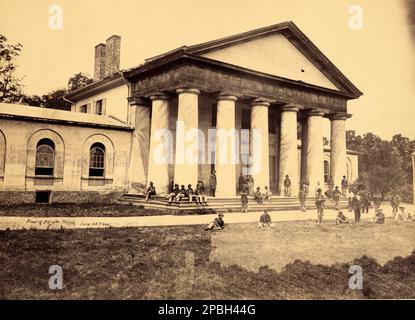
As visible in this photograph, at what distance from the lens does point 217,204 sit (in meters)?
18.2

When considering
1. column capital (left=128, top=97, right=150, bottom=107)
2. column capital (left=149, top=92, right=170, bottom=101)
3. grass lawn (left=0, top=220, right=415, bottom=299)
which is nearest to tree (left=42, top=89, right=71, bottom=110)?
column capital (left=128, top=97, right=150, bottom=107)

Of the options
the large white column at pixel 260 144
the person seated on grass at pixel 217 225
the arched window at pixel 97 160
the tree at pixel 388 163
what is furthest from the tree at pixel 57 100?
the tree at pixel 388 163

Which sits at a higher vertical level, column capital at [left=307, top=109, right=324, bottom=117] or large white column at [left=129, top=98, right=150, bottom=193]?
column capital at [left=307, top=109, right=324, bottom=117]

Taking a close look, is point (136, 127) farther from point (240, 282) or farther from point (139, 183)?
point (240, 282)

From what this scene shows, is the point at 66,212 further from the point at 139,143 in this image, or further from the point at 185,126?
the point at 139,143

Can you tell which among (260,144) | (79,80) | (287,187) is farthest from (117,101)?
(79,80)

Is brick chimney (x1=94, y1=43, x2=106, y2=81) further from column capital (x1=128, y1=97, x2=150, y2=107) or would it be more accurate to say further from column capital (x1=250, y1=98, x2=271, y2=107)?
column capital (x1=250, y1=98, x2=271, y2=107)

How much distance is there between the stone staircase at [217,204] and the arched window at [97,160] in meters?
2.23

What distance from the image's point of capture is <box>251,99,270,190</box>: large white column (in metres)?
21.9

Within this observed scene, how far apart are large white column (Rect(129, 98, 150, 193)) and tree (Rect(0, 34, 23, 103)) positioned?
6.64 meters

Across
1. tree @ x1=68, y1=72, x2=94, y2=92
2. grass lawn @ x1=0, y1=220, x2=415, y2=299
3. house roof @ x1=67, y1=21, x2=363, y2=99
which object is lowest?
grass lawn @ x1=0, y1=220, x2=415, y2=299

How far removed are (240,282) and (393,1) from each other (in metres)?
9.65
